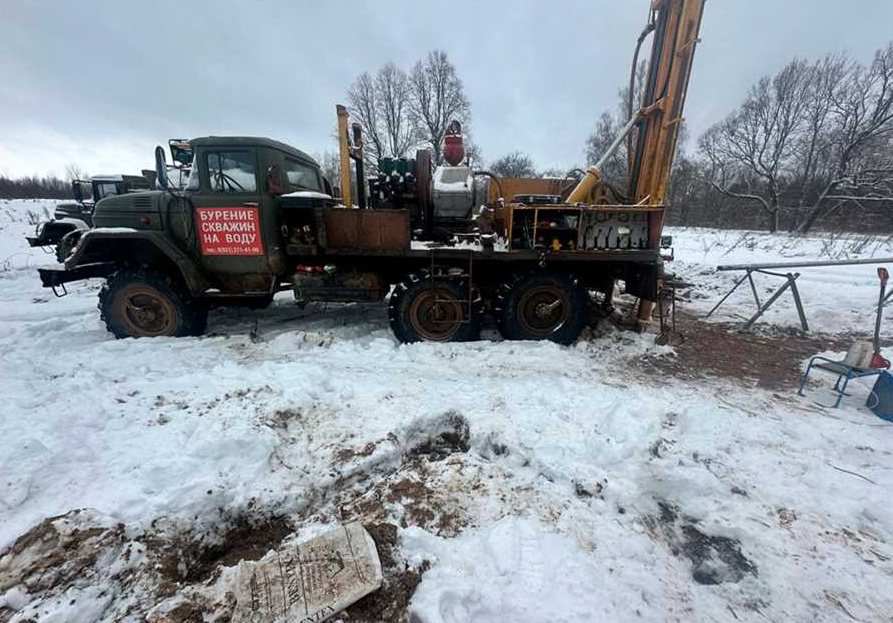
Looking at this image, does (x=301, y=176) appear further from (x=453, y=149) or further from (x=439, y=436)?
(x=439, y=436)

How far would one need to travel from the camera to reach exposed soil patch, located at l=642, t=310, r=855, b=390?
4.59 m

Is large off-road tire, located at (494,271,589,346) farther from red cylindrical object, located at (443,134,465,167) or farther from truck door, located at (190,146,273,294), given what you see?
truck door, located at (190,146,273,294)

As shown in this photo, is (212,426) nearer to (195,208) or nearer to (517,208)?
(195,208)

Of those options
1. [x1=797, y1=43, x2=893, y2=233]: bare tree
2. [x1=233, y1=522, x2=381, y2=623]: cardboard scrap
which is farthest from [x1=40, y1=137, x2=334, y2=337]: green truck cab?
[x1=797, y1=43, x2=893, y2=233]: bare tree

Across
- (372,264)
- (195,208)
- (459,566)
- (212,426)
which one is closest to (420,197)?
(372,264)

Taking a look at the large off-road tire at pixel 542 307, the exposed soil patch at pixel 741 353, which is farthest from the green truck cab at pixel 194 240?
the exposed soil patch at pixel 741 353

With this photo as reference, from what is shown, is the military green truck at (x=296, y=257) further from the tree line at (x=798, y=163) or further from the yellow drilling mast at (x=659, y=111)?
the tree line at (x=798, y=163)

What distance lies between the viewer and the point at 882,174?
64.6 ft

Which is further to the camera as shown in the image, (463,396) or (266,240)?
(266,240)

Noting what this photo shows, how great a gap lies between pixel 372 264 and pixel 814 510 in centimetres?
505

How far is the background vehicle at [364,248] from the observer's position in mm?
4926

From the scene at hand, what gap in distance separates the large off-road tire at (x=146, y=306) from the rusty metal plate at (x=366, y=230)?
2254 millimetres

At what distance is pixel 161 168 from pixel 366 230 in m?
2.71

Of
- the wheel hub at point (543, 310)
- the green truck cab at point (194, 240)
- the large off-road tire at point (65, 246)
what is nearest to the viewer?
the green truck cab at point (194, 240)
